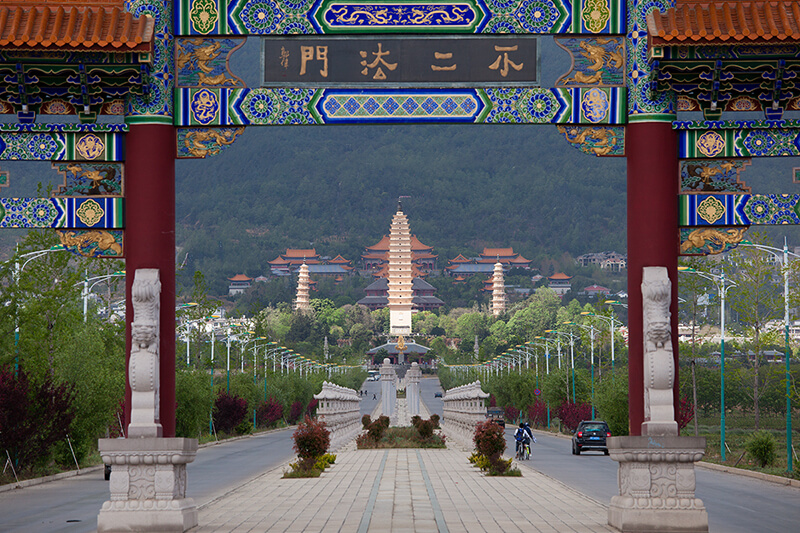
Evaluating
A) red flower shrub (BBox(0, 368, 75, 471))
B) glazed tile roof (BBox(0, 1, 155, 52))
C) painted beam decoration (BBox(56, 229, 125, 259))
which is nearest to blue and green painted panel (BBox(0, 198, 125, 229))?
painted beam decoration (BBox(56, 229, 125, 259))

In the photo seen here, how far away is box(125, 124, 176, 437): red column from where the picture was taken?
46.9 feet

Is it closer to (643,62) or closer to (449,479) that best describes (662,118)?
(643,62)

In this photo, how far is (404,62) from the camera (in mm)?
14648

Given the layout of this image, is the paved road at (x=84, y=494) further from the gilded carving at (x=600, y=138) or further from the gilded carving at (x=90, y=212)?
the gilded carving at (x=600, y=138)

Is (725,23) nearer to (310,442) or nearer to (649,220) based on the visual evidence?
(649,220)

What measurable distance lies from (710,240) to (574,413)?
151 ft

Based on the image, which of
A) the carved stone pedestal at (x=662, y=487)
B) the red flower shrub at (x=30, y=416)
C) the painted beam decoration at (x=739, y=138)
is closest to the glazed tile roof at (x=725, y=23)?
the painted beam decoration at (x=739, y=138)

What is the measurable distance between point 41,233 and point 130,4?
24675mm

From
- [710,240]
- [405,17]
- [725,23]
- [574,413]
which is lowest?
[574,413]

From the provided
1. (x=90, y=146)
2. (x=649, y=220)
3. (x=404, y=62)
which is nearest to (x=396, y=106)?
(x=404, y=62)

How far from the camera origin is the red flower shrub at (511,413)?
269 feet

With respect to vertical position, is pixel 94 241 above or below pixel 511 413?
above

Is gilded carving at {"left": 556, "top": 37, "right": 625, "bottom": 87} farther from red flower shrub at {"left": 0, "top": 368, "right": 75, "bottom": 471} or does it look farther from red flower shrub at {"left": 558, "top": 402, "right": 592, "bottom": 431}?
red flower shrub at {"left": 558, "top": 402, "right": 592, "bottom": 431}

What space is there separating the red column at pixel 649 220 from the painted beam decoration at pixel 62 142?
746cm
